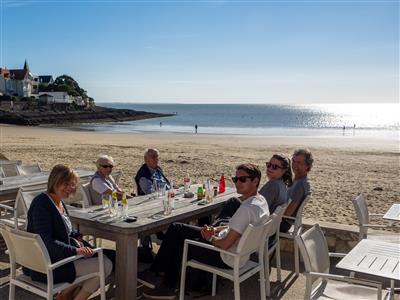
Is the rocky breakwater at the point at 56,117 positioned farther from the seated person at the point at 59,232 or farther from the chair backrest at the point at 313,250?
the chair backrest at the point at 313,250

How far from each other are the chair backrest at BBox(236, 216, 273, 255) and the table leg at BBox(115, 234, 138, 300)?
2.99ft

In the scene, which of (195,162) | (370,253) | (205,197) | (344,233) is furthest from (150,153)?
(195,162)

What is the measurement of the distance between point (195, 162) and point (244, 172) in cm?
1054

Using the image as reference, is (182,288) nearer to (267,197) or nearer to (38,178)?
(267,197)

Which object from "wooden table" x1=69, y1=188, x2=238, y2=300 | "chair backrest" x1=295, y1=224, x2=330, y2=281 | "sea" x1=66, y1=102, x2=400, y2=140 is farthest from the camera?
"sea" x1=66, y1=102, x2=400, y2=140

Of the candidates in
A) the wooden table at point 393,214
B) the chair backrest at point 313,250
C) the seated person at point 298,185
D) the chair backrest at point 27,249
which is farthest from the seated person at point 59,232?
the wooden table at point 393,214

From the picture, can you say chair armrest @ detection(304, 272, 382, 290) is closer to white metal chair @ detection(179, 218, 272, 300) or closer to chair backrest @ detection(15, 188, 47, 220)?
white metal chair @ detection(179, 218, 272, 300)

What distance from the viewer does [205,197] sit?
448cm

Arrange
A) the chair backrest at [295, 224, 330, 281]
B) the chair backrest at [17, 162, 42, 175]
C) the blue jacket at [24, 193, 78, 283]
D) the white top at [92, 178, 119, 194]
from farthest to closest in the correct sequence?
the chair backrest at [17, 162, 42, 175] < the white top at [92, 178, 119, 194] < the blue jacket at [24, 193, 78, 283] < the chair backrest at [295, 224, 330, 281]

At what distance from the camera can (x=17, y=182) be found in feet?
17.7

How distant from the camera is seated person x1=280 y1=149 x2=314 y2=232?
Answer: 4332 mm

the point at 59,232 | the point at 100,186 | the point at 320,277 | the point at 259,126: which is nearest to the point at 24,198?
the point at 100,186

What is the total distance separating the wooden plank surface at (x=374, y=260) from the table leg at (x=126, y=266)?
1662 mm

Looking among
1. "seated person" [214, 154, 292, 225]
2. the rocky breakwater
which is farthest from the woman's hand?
the rocky breakwater
